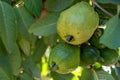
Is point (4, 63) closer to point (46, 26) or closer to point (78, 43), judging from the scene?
point (46, 26)

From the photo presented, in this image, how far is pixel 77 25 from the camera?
39.2 inches

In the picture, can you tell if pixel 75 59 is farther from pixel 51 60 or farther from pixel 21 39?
pixel 21 39

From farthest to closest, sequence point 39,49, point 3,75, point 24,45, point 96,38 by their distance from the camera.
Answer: point 39,49, point 24,45, point 3,75, point 96,38

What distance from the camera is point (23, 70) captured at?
1.45 metres

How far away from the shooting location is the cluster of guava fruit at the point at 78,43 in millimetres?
1001

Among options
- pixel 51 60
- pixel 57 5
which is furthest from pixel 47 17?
pixel 51 60

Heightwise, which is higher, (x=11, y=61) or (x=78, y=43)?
(x=78, y=43)

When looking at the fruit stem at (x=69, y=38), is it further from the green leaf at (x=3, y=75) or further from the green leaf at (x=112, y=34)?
the green leaf at (x=3, y=75)

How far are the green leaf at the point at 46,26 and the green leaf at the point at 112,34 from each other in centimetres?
20

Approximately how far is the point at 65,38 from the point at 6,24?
256 millimetres

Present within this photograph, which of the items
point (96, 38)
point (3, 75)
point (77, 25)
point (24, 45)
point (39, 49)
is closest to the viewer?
point (77, 25)

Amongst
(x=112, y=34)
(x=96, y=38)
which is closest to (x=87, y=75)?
(x=96, y=38)

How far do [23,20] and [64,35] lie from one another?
A: 28 centimetres

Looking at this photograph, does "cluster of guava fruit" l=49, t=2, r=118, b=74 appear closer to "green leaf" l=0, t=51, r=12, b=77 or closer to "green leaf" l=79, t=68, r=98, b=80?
"green leaf" l=79, t=68, r=98, b=80
